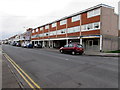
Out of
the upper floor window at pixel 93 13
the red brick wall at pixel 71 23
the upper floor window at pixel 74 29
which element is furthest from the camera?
the red brick wall at pixel 71 23

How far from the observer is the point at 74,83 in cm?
441

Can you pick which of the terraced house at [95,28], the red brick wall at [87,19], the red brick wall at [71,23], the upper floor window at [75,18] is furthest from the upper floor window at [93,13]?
the red brick wall at [71,23]

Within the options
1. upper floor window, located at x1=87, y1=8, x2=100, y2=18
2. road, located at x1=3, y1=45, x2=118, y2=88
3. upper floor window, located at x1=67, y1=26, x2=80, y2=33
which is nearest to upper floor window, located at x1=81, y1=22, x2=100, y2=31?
upper floor window, located at x1=67, y1=26, x2=80, y2=33

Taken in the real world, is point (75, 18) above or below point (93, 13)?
above

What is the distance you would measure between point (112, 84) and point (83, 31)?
792 inches

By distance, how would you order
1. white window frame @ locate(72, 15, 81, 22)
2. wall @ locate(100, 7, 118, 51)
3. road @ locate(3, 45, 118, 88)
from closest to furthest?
road @ locate(3, 45, 118, 88) < wall @ locate(100, 7, 118, 51) < white window frame @ locate(72, 15, 81, 22)

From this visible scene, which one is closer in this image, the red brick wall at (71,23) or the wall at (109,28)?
the wall at (109,28)

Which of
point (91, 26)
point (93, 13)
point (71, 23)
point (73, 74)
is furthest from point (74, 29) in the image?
point (73, 74)

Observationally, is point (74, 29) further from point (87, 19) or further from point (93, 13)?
point (93, 13)

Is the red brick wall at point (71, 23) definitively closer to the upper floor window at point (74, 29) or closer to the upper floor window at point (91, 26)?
the upper floor window at point (74, 29)

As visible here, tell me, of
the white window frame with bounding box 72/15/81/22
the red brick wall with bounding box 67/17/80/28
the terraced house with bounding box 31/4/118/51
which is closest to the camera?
the terraced house with bounding box 31/4/118/51

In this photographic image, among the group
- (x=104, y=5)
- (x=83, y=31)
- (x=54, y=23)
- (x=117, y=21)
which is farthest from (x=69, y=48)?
(x=54, y=23)

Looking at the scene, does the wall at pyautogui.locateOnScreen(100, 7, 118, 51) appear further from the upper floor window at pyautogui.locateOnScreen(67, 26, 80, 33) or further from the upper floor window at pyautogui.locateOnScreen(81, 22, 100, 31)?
the upper floor window at pyautogui.locateOnScreen(67, 26, 80, 33)

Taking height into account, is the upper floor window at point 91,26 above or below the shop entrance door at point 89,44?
above
